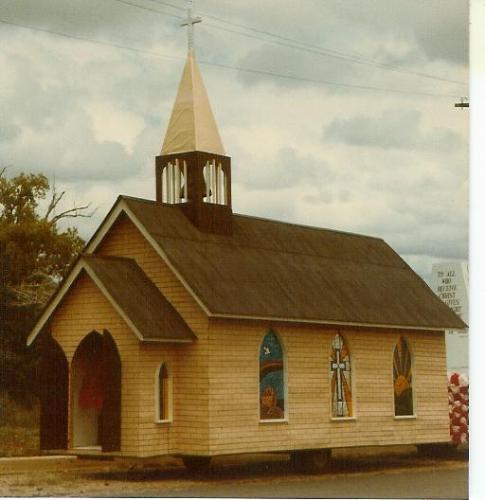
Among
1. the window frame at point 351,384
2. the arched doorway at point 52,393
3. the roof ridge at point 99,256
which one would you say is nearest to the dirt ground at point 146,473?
the arched doorway at point 52,393

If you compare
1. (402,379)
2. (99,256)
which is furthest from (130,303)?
(402,379)

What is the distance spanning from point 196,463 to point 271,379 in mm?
1264

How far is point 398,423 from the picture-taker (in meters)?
13.4

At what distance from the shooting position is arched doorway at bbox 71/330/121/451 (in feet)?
40.6

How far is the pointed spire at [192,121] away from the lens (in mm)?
12547

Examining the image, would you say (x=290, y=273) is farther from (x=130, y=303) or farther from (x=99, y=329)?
(x=99, y=329)

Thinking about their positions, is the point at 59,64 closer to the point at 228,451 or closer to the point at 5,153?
the point at 5,153

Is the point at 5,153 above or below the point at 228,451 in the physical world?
above

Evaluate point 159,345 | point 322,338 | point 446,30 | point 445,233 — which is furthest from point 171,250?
point 446,30

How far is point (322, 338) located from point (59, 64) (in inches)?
161

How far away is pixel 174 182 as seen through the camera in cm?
1291
